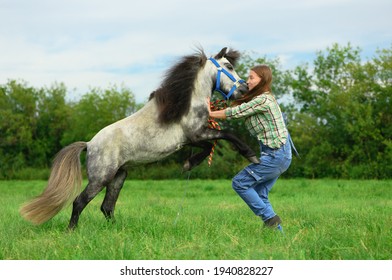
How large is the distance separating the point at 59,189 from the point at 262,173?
278cm

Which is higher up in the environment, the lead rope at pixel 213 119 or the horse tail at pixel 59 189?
the lead rope at pixel 213 119

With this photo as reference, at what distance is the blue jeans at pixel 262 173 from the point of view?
6.30 metres

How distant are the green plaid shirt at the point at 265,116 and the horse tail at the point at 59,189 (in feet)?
7.60

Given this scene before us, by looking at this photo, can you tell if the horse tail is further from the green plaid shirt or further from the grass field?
the green plaid shirt

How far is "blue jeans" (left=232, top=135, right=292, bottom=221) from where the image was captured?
20.7 ft

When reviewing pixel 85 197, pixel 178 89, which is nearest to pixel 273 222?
pixel 178 89

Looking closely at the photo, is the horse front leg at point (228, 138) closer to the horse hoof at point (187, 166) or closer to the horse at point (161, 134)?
the horse at point (161, 134)

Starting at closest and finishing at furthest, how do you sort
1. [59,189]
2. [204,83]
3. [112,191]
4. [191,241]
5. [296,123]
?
1. [191,241]
2. [204,83]
3. [59,189]
4. [112,191]
5. [296,123]

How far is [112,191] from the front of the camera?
23.6ft

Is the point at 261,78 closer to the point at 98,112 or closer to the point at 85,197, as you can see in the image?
the point at 85,197

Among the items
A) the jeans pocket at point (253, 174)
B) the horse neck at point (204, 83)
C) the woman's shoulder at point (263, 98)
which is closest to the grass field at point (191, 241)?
the jeans pocket at point (253, 174)

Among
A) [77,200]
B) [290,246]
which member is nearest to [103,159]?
[77,200]

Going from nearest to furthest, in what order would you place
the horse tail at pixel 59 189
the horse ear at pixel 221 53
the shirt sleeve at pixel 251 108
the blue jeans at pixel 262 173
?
the shirt sleeve at pixel 251 108
the blue jeans at pixel 262 173
the horse tail at pixel 59 189
the horse ear at pixel 221 53

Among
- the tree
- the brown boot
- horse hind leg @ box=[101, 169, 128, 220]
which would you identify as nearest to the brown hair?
the brown boot
